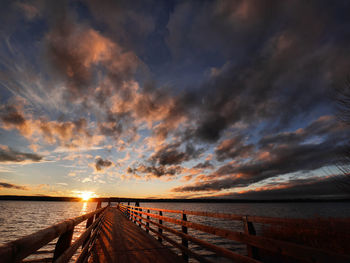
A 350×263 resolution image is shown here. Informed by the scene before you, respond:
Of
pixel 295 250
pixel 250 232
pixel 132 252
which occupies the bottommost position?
pixel 132 252

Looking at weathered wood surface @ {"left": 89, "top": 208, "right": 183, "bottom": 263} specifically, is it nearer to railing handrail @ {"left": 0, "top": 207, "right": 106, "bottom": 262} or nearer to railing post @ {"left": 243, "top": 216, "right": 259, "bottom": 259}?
railing post @ {"left": 243, "top": 216, "right": 259, "bottom": 259}

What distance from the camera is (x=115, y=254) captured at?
5.16 meters

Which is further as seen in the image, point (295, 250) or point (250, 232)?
point (250, 232)

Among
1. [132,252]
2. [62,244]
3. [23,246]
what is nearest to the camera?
[23,246]

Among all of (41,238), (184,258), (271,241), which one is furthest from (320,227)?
(184,258)

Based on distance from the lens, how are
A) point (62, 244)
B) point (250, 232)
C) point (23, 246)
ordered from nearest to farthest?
point (23, 246) < point (62, 244) < point (250, 232)

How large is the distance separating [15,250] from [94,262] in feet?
14.2

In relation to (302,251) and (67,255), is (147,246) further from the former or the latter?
(302,251)

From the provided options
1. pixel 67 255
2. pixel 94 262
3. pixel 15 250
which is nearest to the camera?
pixel 15 250

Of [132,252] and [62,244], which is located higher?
[62,244]

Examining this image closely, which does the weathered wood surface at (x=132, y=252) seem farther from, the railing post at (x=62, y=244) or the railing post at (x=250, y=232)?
the railing post at (x=62, y=244)

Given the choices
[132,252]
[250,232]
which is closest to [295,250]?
[250,232]

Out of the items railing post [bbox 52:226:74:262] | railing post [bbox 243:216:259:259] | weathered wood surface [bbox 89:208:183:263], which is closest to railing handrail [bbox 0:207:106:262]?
railing post [bbox 52:226:74:262]

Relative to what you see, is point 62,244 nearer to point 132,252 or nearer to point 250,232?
point 250,232
